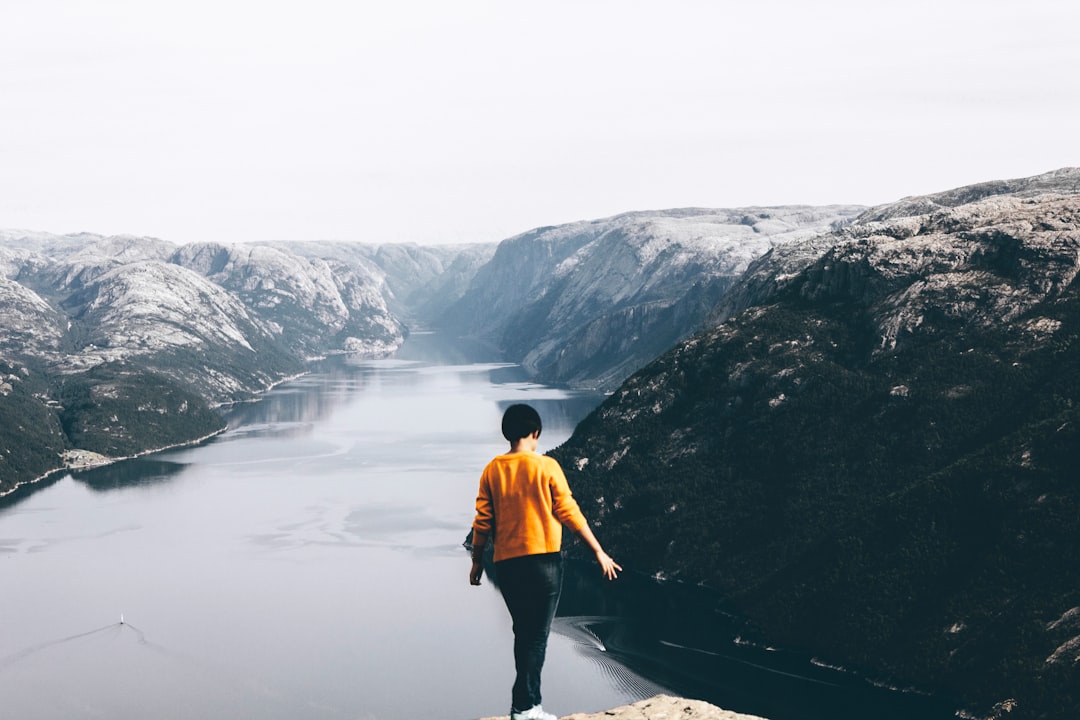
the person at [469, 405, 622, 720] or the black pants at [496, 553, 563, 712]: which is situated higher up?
the person at [469, 405, 622, 720]

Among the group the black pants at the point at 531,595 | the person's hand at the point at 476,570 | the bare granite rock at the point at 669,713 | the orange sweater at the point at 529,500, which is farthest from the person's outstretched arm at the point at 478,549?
the bare granite rock at the point at 669,713

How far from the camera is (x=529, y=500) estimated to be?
23031 mm

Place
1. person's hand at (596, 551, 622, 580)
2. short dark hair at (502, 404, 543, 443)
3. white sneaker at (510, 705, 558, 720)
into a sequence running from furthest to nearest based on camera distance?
white sneaker at (510, 705, 558, 720)
short dark hair at (502, 404, 543, 443)
person's hand at (596, 551, 622, 580)

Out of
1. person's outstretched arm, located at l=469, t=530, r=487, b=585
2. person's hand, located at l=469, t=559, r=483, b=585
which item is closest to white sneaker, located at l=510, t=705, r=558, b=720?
person's hand, located at l=469, t=559, r=483, b=585

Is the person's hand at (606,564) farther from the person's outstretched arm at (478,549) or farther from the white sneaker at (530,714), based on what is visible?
the white sneaker at (530,714)

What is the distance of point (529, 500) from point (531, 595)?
220cm

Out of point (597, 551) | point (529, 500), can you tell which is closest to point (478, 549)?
point (529, 500)

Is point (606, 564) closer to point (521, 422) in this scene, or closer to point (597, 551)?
point (597, 551)

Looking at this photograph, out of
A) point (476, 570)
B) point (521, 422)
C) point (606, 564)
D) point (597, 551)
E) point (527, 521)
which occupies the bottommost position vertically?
point (476, 570)

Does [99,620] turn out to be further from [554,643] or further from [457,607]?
[554,643]

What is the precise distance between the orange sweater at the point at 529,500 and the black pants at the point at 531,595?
0.31 meters

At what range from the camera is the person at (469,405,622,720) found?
75.4 feet

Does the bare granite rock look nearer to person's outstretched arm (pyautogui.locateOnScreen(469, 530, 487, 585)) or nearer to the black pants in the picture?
the black pants

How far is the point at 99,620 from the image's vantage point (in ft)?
638
